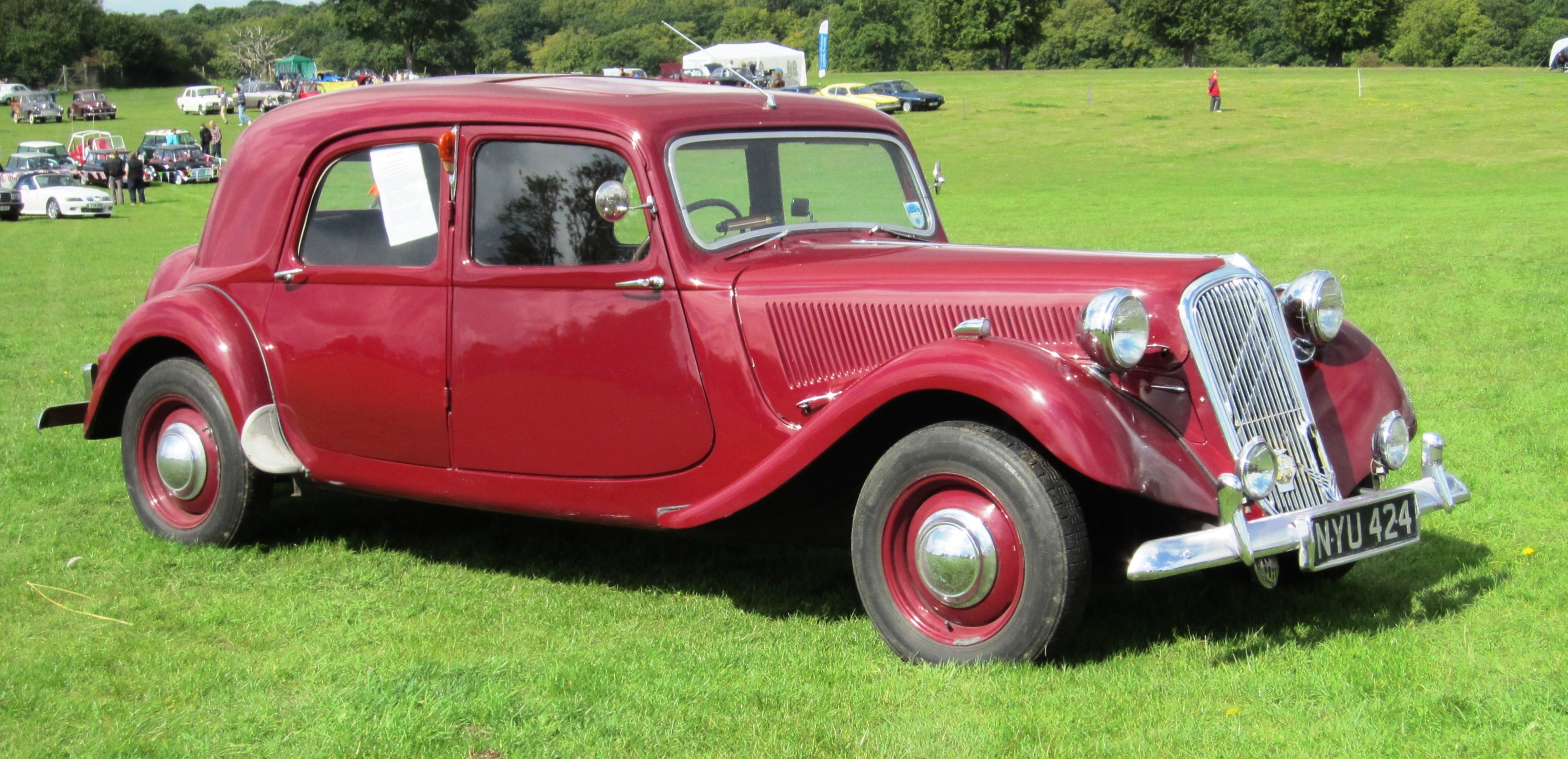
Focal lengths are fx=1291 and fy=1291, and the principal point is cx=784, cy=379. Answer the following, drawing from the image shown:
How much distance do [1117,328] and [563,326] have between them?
1.96 metres

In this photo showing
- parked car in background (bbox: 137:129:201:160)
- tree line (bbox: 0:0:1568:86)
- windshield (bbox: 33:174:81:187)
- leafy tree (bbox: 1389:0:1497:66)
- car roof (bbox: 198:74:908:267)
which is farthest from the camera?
leafy tree (bbox: 1389:0:1497:66)

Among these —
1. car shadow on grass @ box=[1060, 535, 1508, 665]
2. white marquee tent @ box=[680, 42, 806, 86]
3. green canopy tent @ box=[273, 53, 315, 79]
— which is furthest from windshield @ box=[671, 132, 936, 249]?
green canopy tent @ box=[273, 53, 315, 79]

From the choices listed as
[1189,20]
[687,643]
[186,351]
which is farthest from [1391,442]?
[1189,20]

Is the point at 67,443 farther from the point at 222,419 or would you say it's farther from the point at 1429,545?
the point at 1429,545

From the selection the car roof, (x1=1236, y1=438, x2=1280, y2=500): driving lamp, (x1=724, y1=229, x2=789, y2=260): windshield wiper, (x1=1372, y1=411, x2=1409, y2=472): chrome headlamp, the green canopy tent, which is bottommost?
(x1=1372, y1=411, x2=1409, y2=472): chrome headlamp

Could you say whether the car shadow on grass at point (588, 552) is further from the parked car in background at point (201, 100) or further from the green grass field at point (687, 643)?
the parked car in background at point (201, 100)

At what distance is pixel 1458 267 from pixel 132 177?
2827cm

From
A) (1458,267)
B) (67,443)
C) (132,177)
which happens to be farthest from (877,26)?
(67,443)

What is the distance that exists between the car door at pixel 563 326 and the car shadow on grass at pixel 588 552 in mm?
494

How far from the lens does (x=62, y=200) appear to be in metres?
27.5

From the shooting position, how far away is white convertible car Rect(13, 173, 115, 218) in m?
27.4

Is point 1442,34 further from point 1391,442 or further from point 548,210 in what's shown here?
point 548,210

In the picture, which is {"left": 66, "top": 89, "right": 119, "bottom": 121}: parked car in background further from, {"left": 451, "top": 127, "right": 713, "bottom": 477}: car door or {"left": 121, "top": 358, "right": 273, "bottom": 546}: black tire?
{"left": 451, "top": 127, "right": 713, "bottom": 477}: car door

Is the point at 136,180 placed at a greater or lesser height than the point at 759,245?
lesser
